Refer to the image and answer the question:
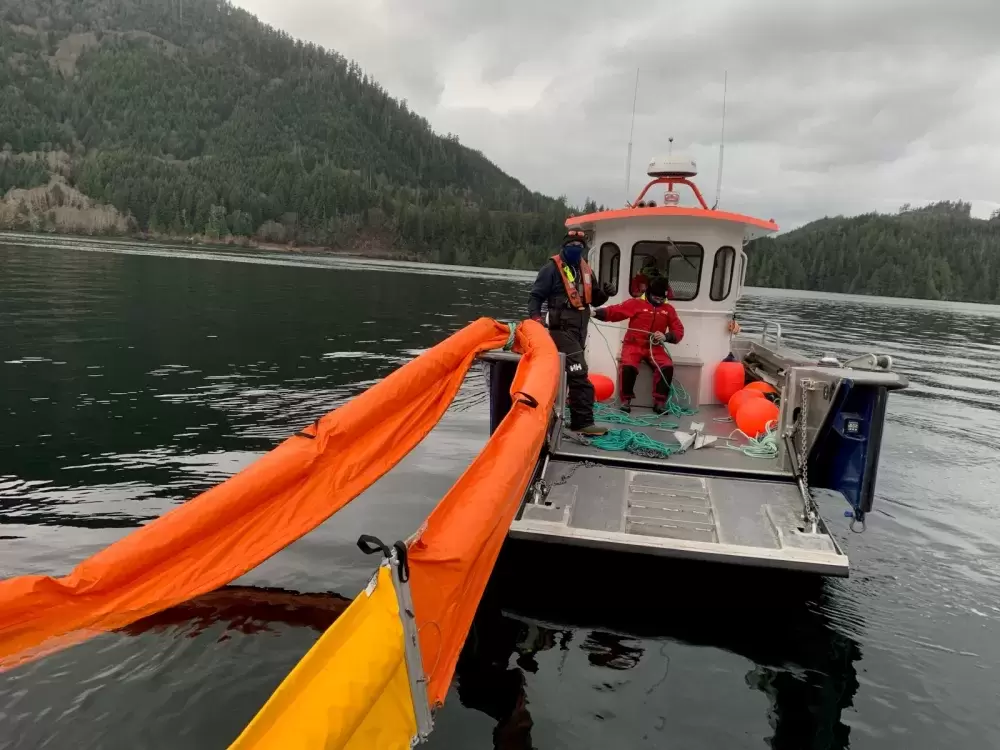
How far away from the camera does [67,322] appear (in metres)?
19.9

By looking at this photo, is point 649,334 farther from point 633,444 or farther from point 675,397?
point 633,444

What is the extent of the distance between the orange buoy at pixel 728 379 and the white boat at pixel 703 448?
0.18 metres

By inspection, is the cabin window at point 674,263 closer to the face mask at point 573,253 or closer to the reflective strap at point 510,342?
the face mask at point 573,253

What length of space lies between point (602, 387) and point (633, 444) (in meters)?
2.02

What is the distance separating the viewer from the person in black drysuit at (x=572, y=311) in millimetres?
7359

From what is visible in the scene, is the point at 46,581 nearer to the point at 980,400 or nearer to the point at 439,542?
the point at 439,542

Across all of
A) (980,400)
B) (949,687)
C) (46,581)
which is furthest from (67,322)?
(980,400)

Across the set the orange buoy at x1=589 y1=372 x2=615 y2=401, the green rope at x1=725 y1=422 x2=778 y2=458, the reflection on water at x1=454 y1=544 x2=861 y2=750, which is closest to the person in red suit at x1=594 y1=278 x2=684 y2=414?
the orange buoy at x1=589 y1=372 x2=615 y2=401

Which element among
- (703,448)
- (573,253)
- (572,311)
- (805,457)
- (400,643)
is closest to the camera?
(400,643)

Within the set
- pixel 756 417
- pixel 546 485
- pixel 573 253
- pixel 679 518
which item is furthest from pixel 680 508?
pixel 573 253

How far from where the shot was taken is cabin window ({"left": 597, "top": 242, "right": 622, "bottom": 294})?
31.5ft

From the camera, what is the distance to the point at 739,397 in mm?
8305

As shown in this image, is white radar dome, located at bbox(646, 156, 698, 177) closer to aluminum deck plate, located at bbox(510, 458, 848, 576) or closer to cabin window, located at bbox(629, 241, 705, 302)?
cabin window, located at bbox(629, 241, 705, 302)

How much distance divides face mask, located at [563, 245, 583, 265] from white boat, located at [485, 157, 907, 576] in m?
1.35
